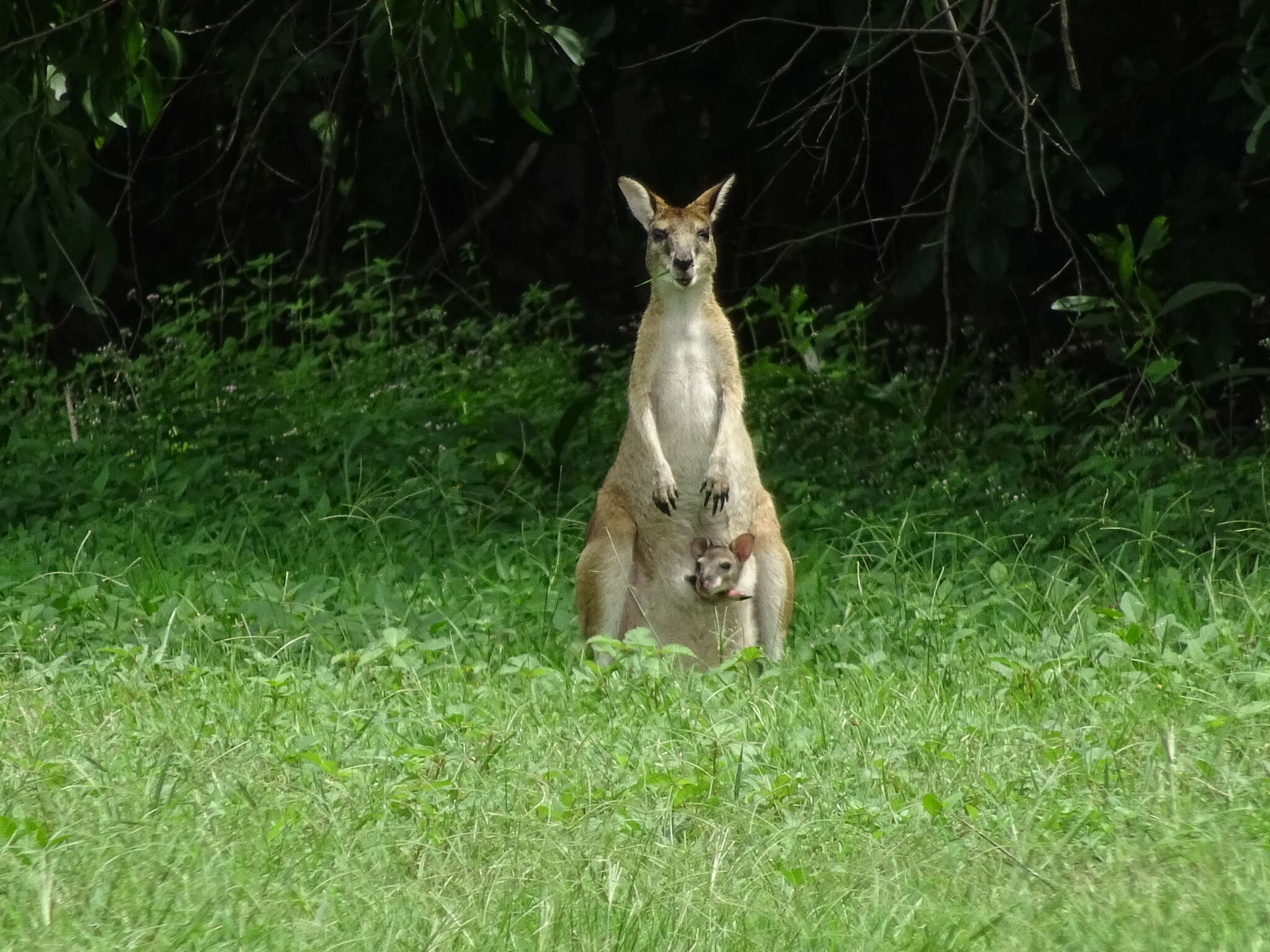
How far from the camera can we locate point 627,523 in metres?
6.00

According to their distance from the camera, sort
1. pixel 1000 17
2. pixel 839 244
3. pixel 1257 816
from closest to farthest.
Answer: pixel 1257 816 → pixel 1000 17 → pixel 839 244

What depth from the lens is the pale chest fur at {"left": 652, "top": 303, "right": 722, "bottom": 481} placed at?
243 inches

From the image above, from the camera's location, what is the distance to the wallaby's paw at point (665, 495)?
5953mm

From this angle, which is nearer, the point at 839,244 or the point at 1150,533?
the point at 1150,533

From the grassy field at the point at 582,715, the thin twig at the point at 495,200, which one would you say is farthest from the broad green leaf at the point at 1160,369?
the thin twig at the point at 495,200

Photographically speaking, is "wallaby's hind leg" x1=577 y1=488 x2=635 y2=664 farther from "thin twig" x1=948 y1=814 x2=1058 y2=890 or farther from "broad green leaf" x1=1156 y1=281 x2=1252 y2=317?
"broad green leaf" x1=1156 y1=281 x2=1252 y2=317

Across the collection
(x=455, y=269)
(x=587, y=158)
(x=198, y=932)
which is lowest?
(x=455, y=269)

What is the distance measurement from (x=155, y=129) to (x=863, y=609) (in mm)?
6646

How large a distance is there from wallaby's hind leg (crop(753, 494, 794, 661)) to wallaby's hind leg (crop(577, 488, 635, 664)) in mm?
405

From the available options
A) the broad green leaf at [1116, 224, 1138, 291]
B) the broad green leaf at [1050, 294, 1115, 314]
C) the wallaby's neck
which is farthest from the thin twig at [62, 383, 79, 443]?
the broad green leaf at [1116, 224, 1138, 291]

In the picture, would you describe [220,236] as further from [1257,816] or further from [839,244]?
[1257,816]

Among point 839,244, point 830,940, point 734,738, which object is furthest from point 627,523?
point 839,244

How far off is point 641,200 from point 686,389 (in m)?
0.72

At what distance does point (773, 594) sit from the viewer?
19.2ft
